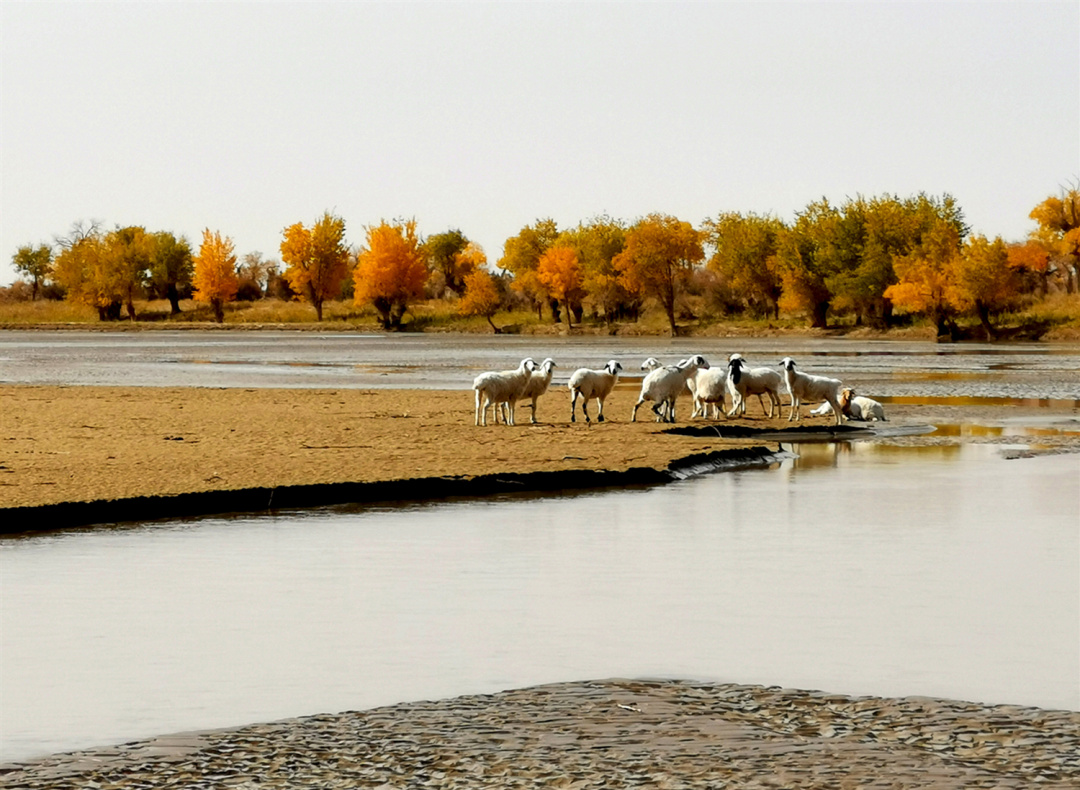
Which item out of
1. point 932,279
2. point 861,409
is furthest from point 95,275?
point 861,409

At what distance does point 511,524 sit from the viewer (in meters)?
15.2

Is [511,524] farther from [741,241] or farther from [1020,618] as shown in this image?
[741,241]

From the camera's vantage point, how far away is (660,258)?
4456 inches

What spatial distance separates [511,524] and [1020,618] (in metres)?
5.97

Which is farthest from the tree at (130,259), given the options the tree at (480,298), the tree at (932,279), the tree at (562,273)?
the tree at (932,279)

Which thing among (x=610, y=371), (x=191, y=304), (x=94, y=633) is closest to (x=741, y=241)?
(x=191, y=304)

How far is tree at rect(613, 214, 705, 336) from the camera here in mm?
113812

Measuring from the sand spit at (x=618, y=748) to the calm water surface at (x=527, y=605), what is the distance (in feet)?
1.47

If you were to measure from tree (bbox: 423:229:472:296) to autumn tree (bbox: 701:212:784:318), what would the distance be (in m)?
36.4

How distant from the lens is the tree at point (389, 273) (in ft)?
407

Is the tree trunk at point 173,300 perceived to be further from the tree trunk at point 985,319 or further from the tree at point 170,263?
the tree trunk at point 985,319

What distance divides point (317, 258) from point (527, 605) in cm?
12390

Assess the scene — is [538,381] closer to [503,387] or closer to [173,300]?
[503,387]

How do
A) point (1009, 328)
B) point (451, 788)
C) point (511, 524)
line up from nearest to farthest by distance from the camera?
point (451, 788)
point (511, 524)
point (1009, 328)
